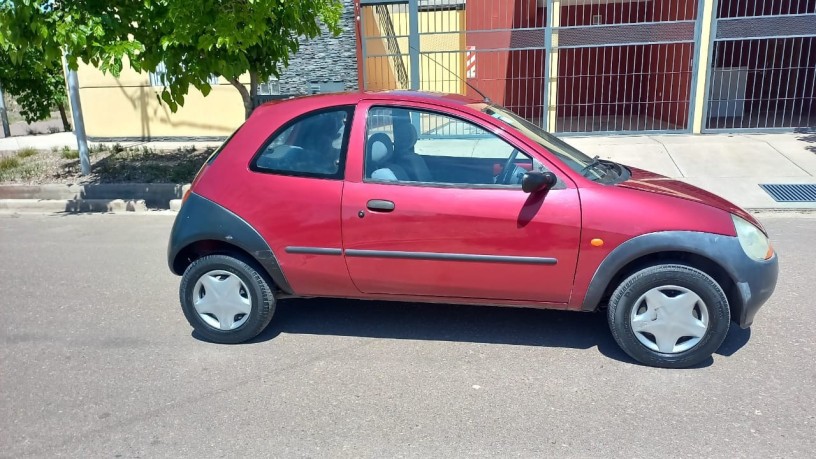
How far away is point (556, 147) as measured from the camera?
4090 millimetres

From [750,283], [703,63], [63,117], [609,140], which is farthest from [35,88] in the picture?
[750,283]

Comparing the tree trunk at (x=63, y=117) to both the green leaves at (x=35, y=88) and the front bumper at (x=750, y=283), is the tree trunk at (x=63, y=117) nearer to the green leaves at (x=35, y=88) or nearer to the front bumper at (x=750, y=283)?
the green leaves at (x=35, y=88)

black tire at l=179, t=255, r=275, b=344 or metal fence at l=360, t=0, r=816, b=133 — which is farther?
metal fence at l=360, t=0, r=816, b=133

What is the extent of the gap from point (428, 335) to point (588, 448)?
1.52 m

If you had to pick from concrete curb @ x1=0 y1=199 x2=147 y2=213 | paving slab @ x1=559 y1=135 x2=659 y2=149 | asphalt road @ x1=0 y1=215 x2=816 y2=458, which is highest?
paving slab @ x1=559 y1=135 x2=659 y2=149

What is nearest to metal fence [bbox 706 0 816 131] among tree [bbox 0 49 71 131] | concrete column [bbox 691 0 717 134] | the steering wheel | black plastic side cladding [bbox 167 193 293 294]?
concrete column [bbox 691 0 717 134]

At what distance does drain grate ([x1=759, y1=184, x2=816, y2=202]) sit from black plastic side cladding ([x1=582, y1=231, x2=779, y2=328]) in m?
4.84

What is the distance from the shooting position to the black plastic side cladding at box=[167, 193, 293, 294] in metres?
3.97

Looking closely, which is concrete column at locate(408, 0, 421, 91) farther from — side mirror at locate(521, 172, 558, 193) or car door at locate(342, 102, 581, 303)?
side mirror at locate(521, 172, 558, 193)

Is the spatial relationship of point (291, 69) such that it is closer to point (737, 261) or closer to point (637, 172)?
point (637, 172)

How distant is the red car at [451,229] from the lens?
354 cm

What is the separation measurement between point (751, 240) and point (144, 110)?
495 inches

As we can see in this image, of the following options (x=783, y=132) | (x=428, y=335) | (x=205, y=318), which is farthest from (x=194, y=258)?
(x=783, y=132)

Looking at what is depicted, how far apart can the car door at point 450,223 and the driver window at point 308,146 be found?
0.16 meters
